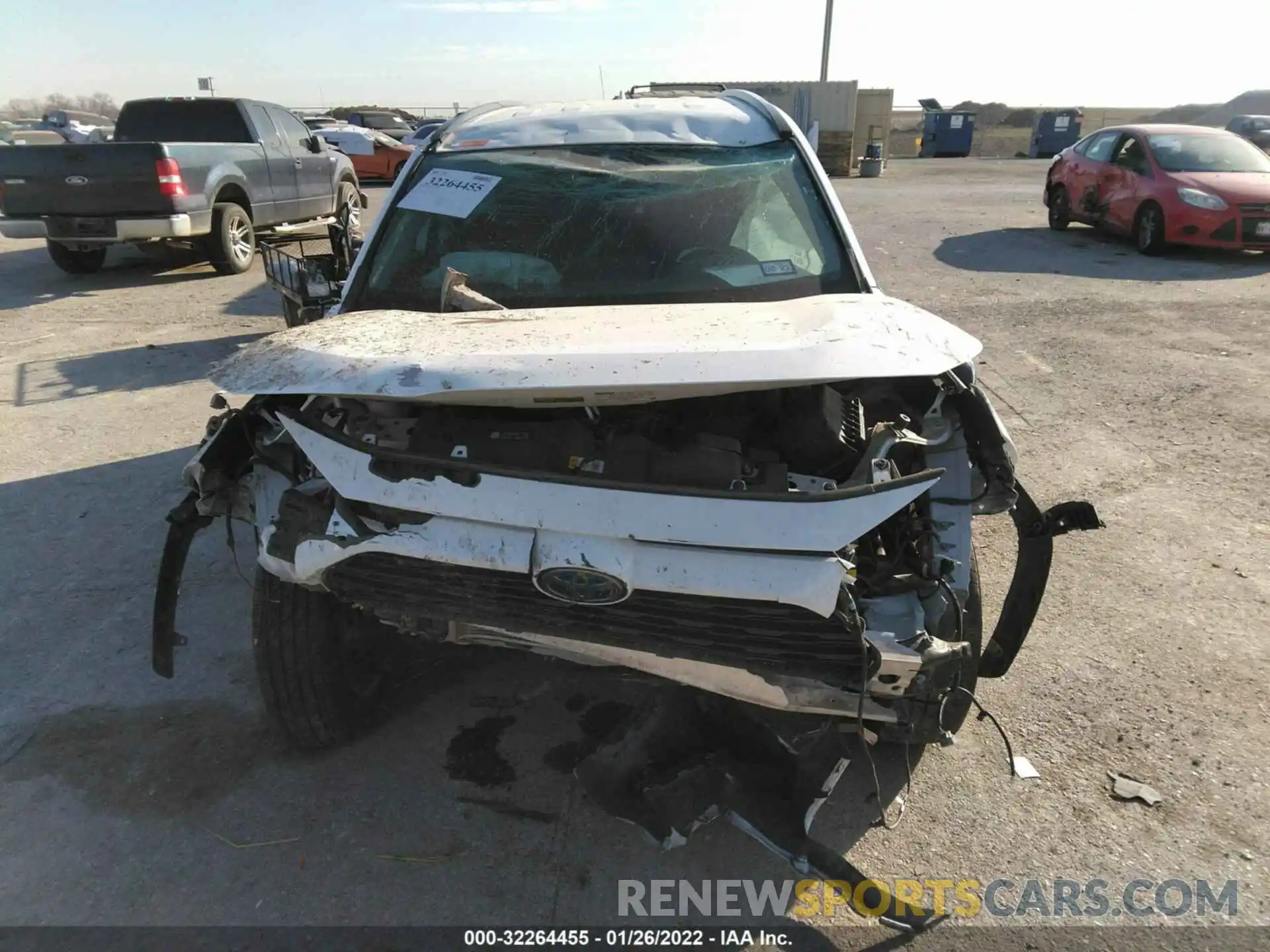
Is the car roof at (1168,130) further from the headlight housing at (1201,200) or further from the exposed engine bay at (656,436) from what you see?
the exposed engine bay at (656,436)

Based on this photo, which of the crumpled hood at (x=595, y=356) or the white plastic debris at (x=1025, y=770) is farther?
the white plastic debris at (x=1025, y=770)

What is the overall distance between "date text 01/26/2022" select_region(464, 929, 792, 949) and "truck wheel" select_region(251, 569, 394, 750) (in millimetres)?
892

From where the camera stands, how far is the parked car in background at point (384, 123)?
92.4 ft

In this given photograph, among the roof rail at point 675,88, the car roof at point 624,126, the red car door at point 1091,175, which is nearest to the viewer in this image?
the car roof at point 624,126

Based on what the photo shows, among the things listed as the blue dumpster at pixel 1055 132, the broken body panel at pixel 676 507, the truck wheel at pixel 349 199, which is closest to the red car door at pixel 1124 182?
the broken body panel at pixel 676 507

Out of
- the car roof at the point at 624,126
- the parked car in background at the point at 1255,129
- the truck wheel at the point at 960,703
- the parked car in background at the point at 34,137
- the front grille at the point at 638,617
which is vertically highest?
the car roof at the point at 624,126

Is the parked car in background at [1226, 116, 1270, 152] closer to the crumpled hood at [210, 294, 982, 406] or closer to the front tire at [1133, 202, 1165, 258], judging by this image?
the front tire at [1133, 202, 1165, 258]

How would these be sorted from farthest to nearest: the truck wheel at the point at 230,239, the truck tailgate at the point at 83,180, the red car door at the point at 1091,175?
1. the red car door at the point at 1091,175
2. the truck wheel at the point at 230,239
3. the truck tailgate at the point at 83,180

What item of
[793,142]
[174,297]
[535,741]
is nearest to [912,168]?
[174,297]

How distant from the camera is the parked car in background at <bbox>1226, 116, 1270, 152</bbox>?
2361cm

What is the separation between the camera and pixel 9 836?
2.54 meters

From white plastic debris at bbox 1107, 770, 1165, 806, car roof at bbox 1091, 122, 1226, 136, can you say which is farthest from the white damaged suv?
car roof at bbox 1091, 122, 1226, 136

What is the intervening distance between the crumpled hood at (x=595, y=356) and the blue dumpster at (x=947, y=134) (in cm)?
3432

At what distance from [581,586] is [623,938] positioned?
3.20 feet
